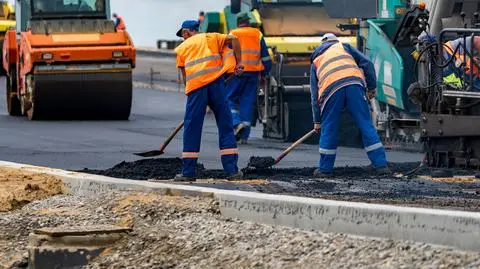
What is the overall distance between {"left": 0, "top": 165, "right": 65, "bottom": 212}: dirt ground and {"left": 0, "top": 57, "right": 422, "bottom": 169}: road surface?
2.95 metres

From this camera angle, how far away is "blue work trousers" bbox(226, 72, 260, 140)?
61.3 feet

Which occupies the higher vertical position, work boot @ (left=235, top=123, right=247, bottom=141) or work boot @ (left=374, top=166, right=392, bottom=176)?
work boot @ (left=374, top=166, right=392, bottom=176)

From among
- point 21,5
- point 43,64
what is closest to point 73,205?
point 43,64

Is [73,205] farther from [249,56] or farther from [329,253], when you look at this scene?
[249,56]

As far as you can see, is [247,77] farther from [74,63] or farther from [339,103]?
[339,103]

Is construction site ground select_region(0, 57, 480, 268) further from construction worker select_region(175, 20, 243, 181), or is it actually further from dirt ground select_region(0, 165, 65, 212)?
construction worker select_region(175, 20, 243, 181)

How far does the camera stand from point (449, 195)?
37.0 ft

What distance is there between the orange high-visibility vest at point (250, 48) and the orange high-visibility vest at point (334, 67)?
4.84 metres

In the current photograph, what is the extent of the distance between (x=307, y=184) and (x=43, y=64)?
33.5ft

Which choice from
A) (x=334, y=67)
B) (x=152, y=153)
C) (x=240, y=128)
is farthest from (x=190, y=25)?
(x=240, y=128)

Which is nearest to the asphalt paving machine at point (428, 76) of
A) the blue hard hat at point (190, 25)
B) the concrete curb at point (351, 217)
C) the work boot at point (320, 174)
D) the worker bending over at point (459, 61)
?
the worker bending over at point (459, 61)

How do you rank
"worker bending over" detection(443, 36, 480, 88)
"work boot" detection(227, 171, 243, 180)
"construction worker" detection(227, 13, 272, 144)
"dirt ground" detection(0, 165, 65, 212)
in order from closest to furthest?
"dirt ground" detection(0, 165, 65, 212), "work boot" detection(227, 171, 243, 180), "worker bending over" detection(443, 36, 480, 88), "construction worker" detection(227, 13, 272, 144)

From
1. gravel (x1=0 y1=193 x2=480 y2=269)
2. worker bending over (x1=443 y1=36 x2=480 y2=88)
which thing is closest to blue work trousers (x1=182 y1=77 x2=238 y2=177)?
worker bending over (x1=443 y1=36 x2=480 y2=88)

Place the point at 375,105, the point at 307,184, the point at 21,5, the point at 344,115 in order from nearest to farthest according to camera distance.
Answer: the point at 307,184 → the point at 375,105 → the point at 344,115 → the point at 21,5
